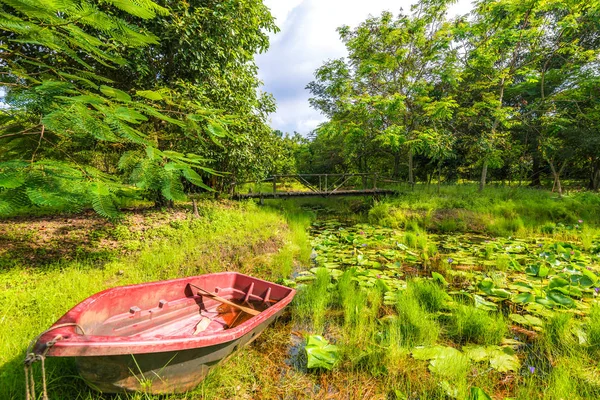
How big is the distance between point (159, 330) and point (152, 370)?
97 centimetres

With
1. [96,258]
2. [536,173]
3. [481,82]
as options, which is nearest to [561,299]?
[96,258]

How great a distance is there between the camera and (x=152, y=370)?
5.77ft

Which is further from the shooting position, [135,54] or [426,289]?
[135,54]

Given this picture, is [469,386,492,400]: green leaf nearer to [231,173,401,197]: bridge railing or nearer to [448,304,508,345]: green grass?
[448,304,508,345]: green grass

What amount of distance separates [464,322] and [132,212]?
268 inches

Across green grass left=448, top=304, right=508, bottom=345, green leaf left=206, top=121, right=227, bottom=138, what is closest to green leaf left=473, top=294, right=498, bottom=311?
green grass left=448, top=304, right=508, bottom=345

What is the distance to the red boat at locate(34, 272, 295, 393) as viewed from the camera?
61.3 inches

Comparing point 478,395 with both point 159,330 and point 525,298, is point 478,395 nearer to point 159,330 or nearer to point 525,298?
point 525,298

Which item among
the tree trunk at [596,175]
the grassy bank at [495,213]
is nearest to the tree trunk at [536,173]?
the tree trunk at [596,175]

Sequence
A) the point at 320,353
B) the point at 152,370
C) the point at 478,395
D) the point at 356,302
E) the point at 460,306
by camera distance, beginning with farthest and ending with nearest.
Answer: the point at 356,302
the point at 460,306
the point at 320,353
the point at 152,370
the point at 478,395

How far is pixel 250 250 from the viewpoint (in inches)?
207

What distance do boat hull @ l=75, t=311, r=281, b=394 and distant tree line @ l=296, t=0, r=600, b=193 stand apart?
31.4ft

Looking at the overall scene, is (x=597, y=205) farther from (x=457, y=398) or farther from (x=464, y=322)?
(x=457, y=398)

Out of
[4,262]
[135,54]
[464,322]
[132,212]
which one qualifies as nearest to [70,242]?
[4,262]
